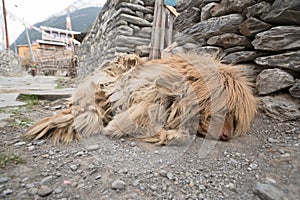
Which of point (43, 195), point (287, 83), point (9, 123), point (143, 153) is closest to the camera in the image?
point (43, 195)

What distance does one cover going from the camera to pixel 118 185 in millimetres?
775

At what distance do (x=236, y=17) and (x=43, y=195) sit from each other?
67.6 inches

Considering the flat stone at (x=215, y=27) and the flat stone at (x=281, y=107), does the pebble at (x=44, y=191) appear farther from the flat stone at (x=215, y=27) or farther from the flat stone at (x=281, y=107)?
the flat stone at (x=215, y=27)

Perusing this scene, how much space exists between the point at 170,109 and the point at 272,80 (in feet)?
2.54

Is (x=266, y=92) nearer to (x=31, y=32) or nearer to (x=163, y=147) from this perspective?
(x=163, y=147)

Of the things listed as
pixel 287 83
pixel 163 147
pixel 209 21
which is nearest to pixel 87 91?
pixel 163 147

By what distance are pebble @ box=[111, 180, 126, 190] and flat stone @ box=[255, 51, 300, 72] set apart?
1.26 meters

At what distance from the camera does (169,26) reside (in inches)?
97.5

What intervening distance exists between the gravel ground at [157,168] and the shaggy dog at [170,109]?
0.24 ft

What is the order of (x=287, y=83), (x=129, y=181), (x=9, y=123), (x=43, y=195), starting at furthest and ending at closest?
1. (x=9, y=123)
2. (x=287, y=83)
3. (x=129, y=181)
4. (x=43, y=195)

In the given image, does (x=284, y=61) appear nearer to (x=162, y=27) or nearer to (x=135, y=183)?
(x=135, y=183)

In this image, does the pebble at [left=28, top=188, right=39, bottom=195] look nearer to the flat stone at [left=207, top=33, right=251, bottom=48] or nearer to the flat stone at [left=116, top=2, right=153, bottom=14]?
the flat stone at [left=207, top=33, right=251, bottom=48]

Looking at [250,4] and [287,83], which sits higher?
[250,4]

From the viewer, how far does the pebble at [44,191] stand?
71 centimetres
